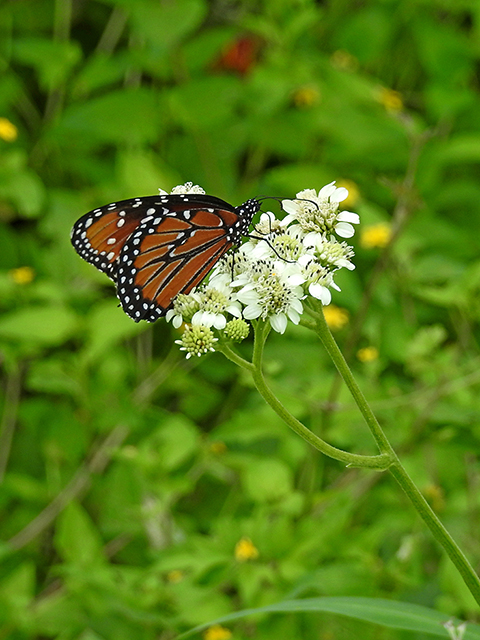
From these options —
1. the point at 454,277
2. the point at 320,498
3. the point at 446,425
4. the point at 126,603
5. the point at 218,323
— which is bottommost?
the point at 126,603

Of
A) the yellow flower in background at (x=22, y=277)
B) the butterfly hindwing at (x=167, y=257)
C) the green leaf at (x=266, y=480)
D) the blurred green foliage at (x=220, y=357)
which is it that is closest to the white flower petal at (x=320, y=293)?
the butterfly hindwing at (x=167, y=257)

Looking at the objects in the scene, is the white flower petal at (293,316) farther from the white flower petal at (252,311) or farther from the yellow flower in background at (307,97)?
the yellow flower in background at (307,97)

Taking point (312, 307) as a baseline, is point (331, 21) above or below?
above

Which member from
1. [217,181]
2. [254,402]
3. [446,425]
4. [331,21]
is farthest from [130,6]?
[446,425]

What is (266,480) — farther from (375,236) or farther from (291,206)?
(375,236)

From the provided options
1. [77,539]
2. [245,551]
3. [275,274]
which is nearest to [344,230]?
[275,274]

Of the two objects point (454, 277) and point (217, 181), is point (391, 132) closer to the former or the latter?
point (217, 181)
